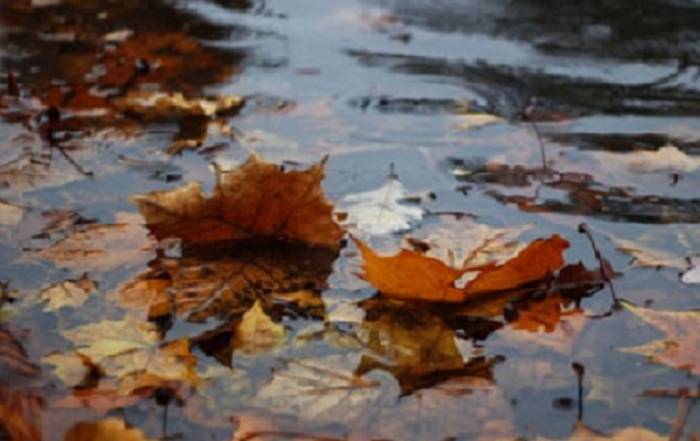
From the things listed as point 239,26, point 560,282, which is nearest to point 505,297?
point 560,282

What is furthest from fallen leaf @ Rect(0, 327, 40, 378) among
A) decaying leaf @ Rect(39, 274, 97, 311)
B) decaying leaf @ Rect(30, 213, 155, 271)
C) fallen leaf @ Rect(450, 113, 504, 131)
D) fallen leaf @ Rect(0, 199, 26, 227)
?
fallen leaf @ Rect(450, 113, 504, 131)

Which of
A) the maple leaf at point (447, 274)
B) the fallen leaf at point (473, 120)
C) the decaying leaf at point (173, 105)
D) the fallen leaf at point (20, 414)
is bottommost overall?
the decaying leaf at point (173, 105)

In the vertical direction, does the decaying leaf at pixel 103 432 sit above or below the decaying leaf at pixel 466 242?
below

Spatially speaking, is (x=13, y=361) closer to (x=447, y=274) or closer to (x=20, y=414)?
(x=20, y=414)

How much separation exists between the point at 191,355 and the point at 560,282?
1.98 ft

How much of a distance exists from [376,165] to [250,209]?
20.8 inches

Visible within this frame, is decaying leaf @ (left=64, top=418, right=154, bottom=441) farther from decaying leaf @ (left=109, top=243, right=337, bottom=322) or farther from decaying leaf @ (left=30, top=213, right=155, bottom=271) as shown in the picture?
decaying leaf @ (left=30, top=213, right=155, bottom=271)

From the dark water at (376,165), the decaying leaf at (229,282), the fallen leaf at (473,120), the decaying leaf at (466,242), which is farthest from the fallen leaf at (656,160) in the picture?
the decaying leaf at (229,282)

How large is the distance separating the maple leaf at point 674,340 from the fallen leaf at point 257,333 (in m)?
0.51

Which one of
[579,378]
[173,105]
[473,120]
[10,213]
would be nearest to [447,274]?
[579,378]

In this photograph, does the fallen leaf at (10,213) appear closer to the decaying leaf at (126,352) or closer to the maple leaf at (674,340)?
the decaying leaf at (126,352)

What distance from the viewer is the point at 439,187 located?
6.73 feet

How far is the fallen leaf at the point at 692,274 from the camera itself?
5.36 ft

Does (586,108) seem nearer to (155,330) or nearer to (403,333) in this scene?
(403,333)
